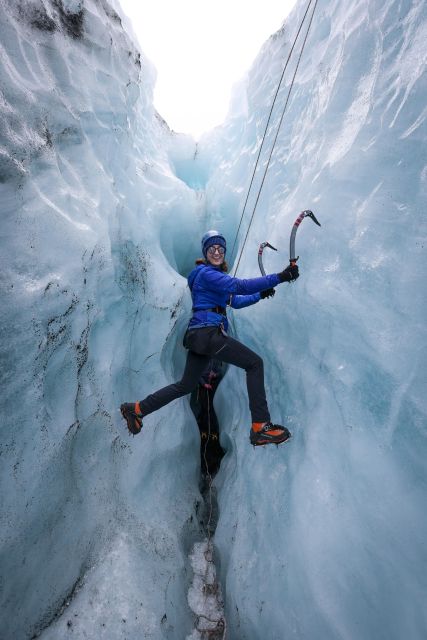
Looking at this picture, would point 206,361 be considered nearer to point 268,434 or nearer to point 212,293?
point 212,293

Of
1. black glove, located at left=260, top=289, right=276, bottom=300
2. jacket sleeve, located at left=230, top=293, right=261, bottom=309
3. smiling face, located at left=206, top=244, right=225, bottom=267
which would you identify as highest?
smiling face, located at left=206, top=244, right=225, bottom=267

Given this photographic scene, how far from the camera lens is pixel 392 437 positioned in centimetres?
209

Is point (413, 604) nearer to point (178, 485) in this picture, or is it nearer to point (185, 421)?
point (178, 485)

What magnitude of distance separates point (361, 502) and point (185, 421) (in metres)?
2.27

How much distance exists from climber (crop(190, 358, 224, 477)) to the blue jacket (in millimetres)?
1387

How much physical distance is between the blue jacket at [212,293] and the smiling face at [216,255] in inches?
4.3

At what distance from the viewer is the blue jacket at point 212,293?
2812 millimetres

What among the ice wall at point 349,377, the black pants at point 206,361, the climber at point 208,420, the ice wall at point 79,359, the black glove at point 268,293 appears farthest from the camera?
the climber at point 208,420

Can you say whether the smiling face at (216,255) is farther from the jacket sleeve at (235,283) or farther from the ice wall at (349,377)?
the ice wall at (349,377)

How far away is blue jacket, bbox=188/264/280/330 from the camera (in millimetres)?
2812

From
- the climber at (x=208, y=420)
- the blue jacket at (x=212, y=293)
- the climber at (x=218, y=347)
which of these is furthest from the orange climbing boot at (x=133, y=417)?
the climber at (x=208, y=420)

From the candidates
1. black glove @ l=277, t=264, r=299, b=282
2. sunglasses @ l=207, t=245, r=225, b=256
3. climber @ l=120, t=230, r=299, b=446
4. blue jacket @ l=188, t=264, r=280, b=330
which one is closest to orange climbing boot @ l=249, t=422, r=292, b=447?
climber @ l=120, t=230, r=299, b=446

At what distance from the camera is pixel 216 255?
3371mm

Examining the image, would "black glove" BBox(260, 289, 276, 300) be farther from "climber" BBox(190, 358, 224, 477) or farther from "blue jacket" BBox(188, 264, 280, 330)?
"climber" BBox(190, 358, 224, 477)
